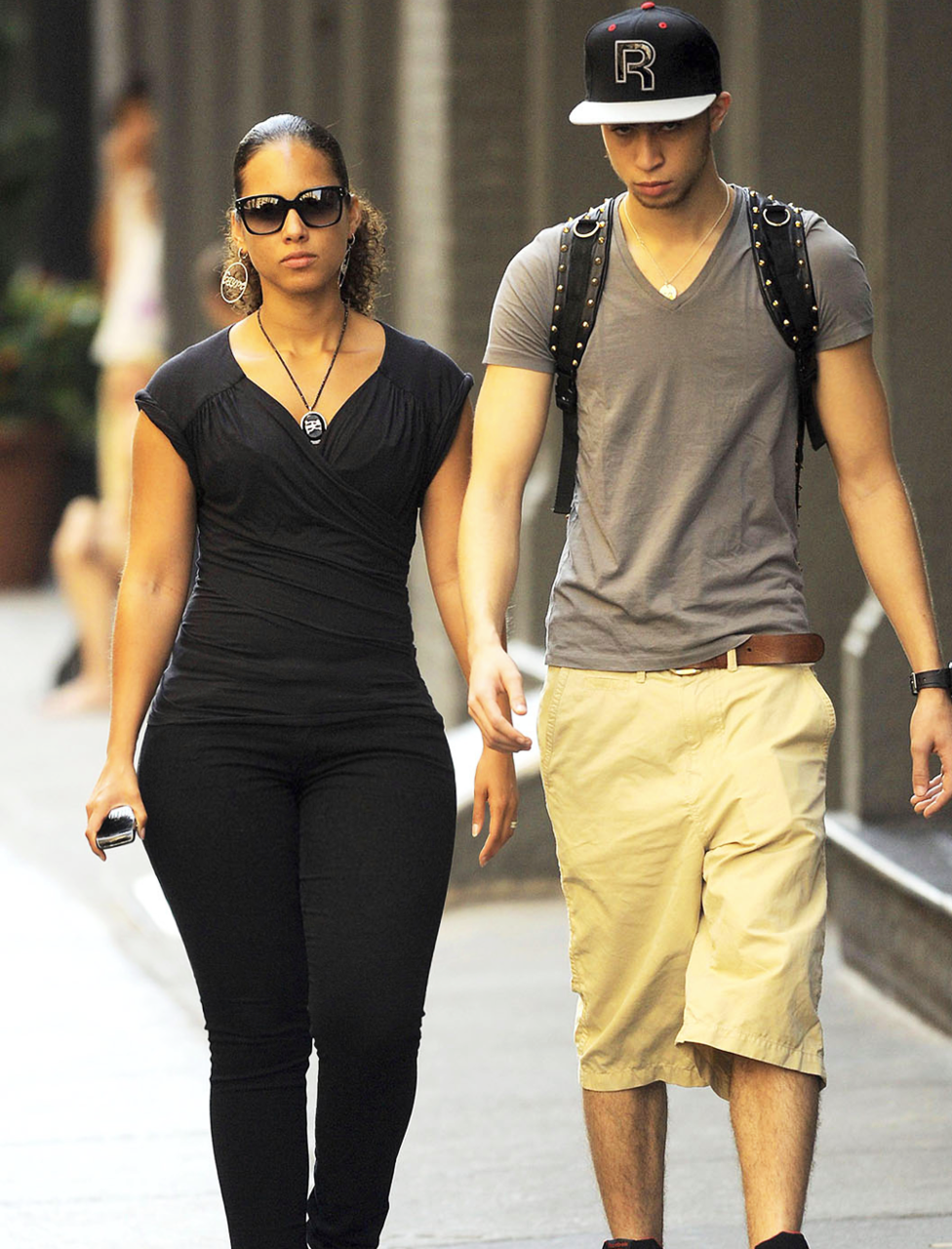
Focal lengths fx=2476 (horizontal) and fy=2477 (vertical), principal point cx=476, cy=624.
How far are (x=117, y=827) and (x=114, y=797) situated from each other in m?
0.05

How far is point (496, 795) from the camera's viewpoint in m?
3.90

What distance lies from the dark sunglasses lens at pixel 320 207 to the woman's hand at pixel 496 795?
86 cm

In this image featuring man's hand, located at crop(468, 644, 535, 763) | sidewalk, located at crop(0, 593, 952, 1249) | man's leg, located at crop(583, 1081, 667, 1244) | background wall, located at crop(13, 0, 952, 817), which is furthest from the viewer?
background wall, located at crop(13, 0, 952, 817)

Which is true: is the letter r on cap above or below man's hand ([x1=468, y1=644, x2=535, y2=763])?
above

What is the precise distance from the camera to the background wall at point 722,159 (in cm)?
630

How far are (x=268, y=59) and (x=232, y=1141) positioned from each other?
31.3 ft


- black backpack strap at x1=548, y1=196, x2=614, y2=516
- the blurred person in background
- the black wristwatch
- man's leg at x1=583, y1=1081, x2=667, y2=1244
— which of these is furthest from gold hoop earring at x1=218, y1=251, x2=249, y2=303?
the blurred person in background

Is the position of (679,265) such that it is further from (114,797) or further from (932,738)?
(114,797)

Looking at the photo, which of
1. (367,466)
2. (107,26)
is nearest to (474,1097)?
(367,466)

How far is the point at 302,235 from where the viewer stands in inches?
150

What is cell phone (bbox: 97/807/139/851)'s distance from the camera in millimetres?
3830

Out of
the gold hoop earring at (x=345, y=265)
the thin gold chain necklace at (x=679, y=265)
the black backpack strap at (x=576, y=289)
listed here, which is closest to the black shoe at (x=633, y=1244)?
the black backpack strap at (x=576, y=289)

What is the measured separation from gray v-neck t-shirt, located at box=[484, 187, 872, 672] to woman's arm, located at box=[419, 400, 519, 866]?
199 millimetres

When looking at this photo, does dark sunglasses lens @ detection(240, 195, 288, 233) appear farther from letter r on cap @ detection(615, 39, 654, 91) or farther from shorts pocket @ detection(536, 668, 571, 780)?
shorts pocket @ detection(536, 668, 571, 780)
